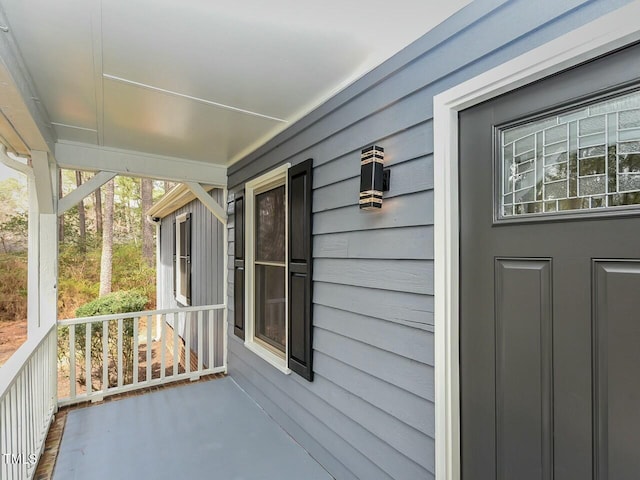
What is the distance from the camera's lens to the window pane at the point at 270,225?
299 cm

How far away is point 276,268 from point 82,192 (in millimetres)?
2017

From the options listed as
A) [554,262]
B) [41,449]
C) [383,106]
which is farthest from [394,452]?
[41,449]

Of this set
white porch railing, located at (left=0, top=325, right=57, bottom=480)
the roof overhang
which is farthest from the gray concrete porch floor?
the roof overhang

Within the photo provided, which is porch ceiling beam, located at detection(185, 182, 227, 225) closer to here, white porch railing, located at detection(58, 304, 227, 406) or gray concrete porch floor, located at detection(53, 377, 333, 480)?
white porch railing, located at detection(58, 304, 227, 406)

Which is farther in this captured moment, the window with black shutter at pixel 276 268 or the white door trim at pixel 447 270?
the window with black shutter at pixel 276 268

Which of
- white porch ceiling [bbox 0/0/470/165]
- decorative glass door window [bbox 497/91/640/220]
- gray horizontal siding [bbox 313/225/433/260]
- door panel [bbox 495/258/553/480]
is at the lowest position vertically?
door panel [bbox 495/258/553/480]

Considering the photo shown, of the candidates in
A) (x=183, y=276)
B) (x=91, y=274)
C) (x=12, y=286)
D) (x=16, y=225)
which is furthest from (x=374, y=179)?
(x=91, y=274)

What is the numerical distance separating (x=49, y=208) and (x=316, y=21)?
2835 mm

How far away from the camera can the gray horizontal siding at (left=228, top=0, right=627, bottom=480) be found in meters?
1.34

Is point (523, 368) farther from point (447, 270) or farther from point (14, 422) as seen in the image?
point (14, 422)

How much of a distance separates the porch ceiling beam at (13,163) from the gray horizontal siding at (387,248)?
2368 millimetres

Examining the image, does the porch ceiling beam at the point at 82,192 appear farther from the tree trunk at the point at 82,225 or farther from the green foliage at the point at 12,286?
the tree trunk at the point at 82,225

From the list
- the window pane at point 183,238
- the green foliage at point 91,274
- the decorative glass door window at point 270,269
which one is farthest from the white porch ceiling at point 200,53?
the green foliage at point 91,274

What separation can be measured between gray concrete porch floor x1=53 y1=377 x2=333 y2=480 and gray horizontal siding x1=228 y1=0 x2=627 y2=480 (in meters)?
0.28
